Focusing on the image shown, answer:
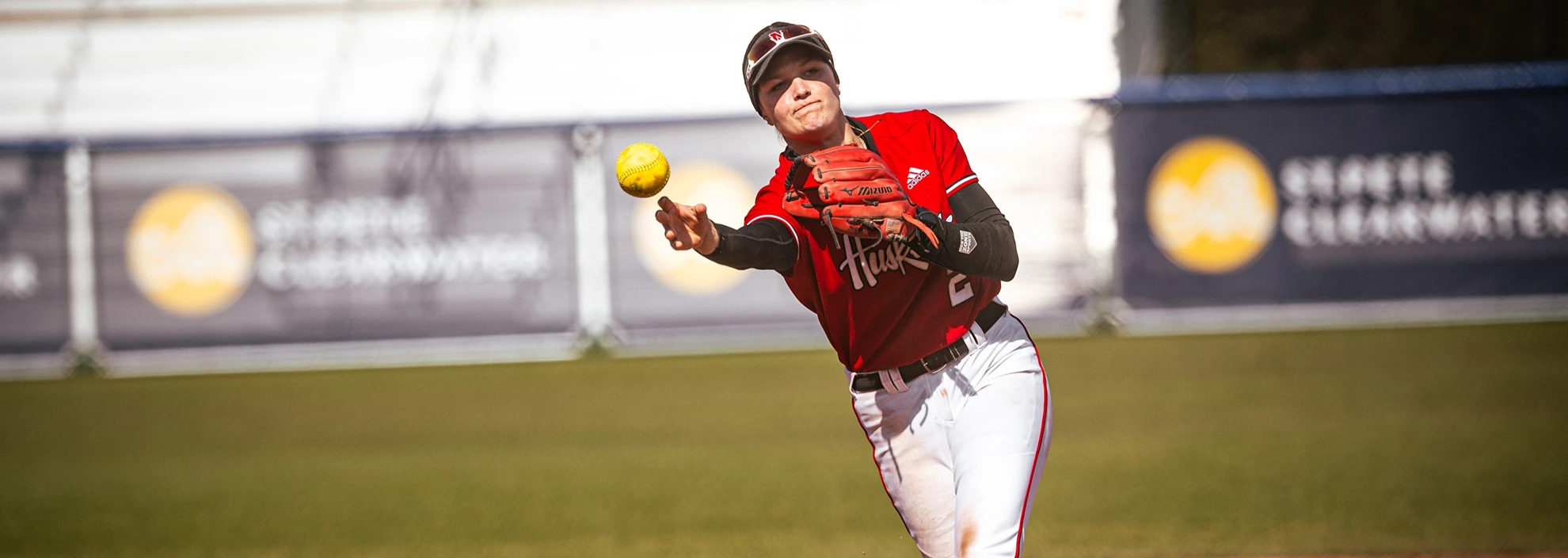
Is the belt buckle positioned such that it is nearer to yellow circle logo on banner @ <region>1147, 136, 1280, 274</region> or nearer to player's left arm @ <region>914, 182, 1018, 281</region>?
player's left arm @ <region>914, 182, 1018, 281</region>

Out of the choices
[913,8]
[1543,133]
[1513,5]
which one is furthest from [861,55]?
[1513,5]

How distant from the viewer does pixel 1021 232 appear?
13.1 meters

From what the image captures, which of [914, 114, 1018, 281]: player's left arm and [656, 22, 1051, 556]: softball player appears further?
[656, 22, 1051, 556]: softball player

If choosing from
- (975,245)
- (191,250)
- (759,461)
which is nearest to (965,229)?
(975,245)

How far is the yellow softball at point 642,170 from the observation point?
3.40 meters

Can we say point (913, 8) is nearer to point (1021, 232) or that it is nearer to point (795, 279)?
point (1021, 232)

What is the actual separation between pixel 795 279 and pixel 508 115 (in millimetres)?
14653

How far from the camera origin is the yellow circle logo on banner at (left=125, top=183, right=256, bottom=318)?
13234 millimetres

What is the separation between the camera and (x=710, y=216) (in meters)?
13.2

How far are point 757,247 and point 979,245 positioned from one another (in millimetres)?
548

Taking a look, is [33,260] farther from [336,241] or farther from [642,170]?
[642,170]

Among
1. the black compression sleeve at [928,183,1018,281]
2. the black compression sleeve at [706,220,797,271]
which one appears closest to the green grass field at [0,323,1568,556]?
the black compression sleeve at [706,220,797,271]

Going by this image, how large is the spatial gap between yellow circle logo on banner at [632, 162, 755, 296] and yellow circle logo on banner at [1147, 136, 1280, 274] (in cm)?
388

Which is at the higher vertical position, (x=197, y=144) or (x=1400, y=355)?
(x=197, y=144)
